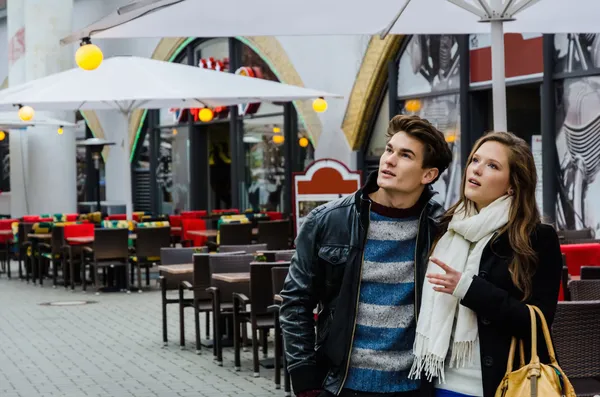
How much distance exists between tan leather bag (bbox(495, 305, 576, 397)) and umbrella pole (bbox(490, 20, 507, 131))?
367cm

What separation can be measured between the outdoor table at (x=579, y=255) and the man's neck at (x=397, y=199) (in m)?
6.18

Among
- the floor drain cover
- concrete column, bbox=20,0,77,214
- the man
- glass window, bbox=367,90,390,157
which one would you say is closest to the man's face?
the man

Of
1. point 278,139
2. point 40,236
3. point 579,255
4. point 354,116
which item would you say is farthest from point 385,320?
point 278,139

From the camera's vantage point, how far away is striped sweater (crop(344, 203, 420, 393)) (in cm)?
322

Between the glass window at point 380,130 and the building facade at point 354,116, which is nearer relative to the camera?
the building facade at point 354,116

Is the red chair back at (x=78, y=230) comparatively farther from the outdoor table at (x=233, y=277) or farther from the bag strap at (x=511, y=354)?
the bag strap at (x=511, y=354)

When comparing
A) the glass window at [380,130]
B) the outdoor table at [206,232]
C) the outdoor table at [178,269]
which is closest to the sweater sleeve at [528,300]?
the outdoor table at [178,269]

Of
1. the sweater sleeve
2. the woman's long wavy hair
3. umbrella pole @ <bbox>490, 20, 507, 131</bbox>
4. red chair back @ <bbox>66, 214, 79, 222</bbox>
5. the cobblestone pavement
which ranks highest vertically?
umbrella pole @ <bbox>490, 20, 507, 131</bbox>

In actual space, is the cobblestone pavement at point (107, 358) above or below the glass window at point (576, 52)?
below

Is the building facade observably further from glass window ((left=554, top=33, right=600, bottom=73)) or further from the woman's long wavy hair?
the woman's long wavy hair

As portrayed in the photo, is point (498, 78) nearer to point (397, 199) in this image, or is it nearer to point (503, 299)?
point (397, 199)

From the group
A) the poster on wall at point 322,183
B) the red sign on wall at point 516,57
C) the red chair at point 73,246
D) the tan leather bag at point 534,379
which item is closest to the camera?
the tan leather bag at point 534,379

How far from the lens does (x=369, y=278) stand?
3.26 metres

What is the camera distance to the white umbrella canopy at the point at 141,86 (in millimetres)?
14039
